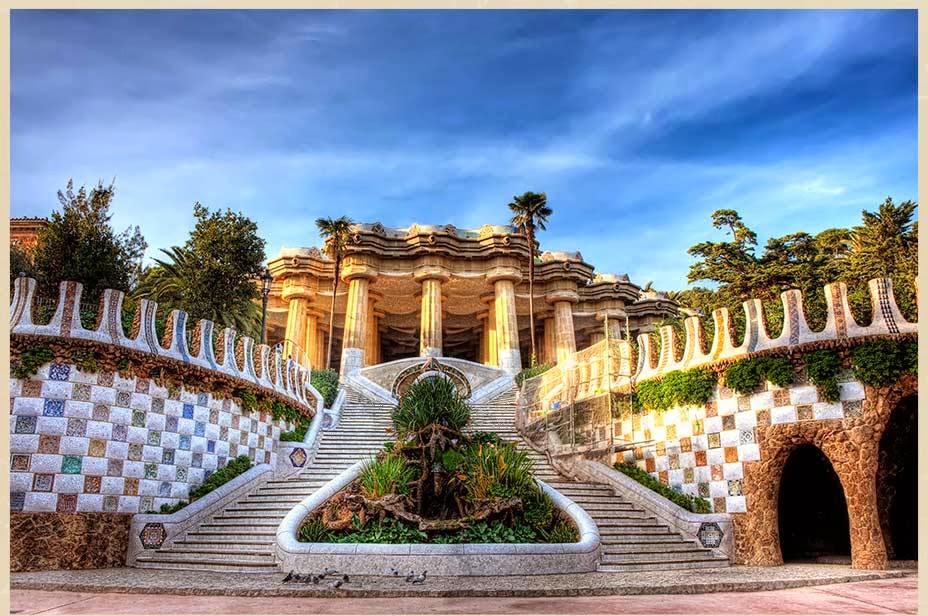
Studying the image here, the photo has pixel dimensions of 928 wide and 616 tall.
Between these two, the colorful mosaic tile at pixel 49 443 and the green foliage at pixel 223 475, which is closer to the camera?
the colorful mosaic tile at pixel 49 443

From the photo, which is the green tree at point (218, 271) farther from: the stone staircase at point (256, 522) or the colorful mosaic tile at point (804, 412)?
the colorful mosaic tile at point (804, 412)

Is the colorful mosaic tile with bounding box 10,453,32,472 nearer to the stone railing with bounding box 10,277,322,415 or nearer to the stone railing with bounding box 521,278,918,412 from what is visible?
the stone railing with bounding box 10,277,322,415

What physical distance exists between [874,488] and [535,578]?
6921mm

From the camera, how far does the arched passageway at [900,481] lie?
13727mm

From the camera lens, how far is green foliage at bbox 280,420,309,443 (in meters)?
18.3

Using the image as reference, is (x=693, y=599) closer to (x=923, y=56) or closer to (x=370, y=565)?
(x=370, y=565)

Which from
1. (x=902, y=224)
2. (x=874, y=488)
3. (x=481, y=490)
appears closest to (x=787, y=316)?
(x=874, y=488)

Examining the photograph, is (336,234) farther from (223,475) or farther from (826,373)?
(826,373)

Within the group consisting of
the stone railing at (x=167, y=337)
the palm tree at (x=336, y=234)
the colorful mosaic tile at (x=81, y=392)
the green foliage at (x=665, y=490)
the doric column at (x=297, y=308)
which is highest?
the palm tree at (x=336, y=234)

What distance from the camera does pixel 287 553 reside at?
38.0 feet

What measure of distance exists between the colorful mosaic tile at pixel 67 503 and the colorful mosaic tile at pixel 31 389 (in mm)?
1885

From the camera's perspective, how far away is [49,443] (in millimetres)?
12773

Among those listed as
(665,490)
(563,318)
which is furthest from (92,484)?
(563,318)

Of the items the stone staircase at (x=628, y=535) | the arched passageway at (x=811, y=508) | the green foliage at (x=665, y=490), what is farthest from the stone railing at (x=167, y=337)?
the arched passageway at (x=811, y=508)
